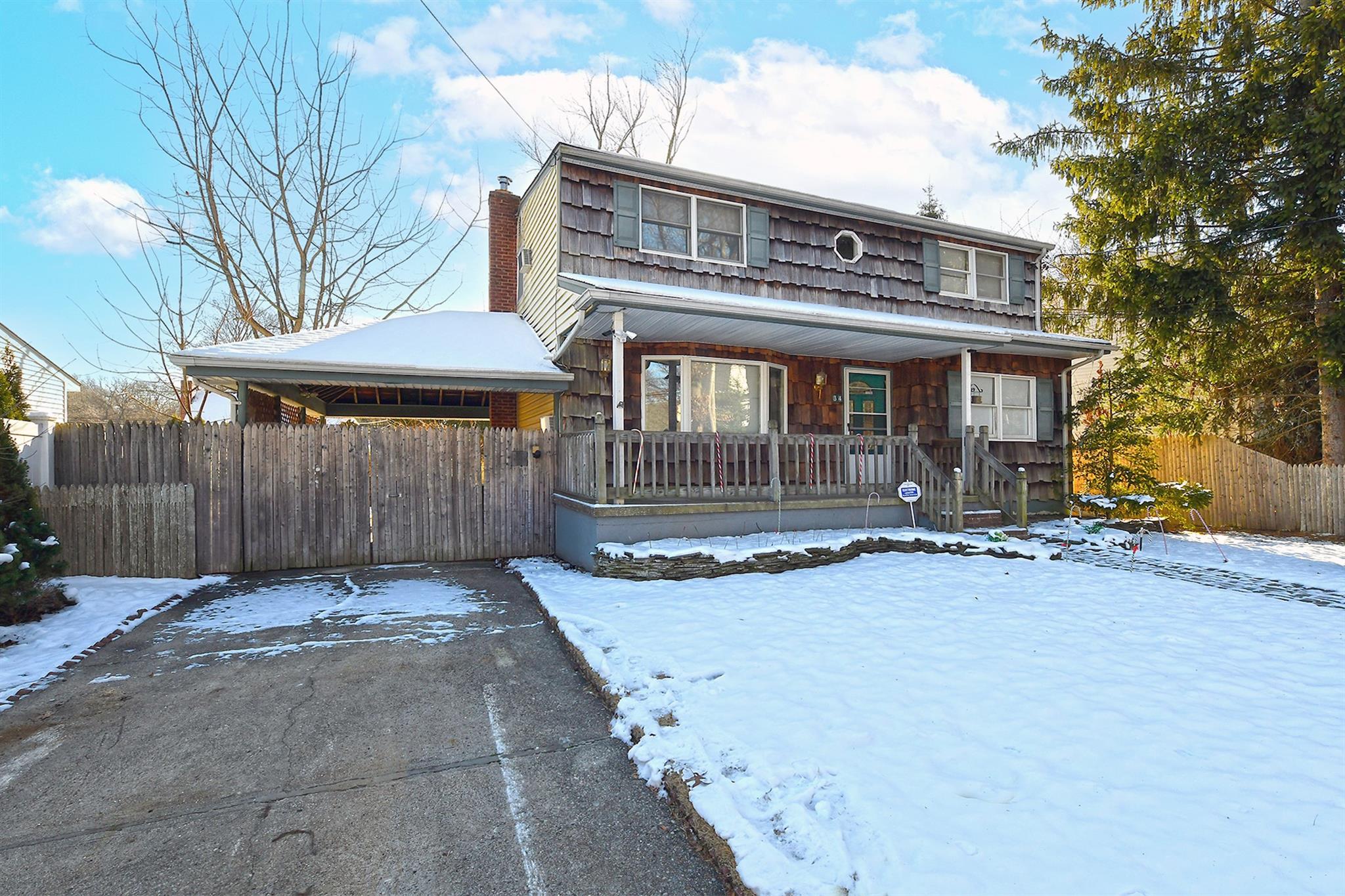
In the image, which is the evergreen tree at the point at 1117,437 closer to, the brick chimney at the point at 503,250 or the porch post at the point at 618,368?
the porch post at the point at 618,368

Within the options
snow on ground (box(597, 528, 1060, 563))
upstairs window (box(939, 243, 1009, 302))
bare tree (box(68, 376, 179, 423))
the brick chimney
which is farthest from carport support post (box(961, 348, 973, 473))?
bare tree (box(68, 376, 179, 423))

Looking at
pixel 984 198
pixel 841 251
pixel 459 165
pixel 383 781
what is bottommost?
pixel 383 781

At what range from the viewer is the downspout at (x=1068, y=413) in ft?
40.3

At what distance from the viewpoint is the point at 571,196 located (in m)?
9.82

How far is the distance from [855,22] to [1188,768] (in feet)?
44.8

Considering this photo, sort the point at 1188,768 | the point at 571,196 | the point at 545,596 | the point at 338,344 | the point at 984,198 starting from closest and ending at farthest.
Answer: the point at 1188,768 → the point at 545,596 → the point at 338,344 → the point at 571,196 → the point at 984,198

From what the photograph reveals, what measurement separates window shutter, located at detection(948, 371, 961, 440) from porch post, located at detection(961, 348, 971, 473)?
42 centimetres

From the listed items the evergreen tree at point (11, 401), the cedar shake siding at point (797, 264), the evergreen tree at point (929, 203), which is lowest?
the evergreen tree at point (11, 401)

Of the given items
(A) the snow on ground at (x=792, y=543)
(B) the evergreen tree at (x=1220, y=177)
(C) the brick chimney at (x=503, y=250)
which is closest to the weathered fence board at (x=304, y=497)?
(A) the snow on ground at (x=792, y=543)

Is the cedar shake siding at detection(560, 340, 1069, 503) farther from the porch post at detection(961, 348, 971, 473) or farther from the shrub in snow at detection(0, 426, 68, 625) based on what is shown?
the shrub in snow at detection(0, 426, 68, 625)

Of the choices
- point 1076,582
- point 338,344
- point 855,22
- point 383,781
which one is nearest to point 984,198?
point 855,22

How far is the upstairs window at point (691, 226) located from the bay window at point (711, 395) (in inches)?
78.2

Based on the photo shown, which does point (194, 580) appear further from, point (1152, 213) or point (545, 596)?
point (1152, 213)

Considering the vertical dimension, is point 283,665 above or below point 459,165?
below
